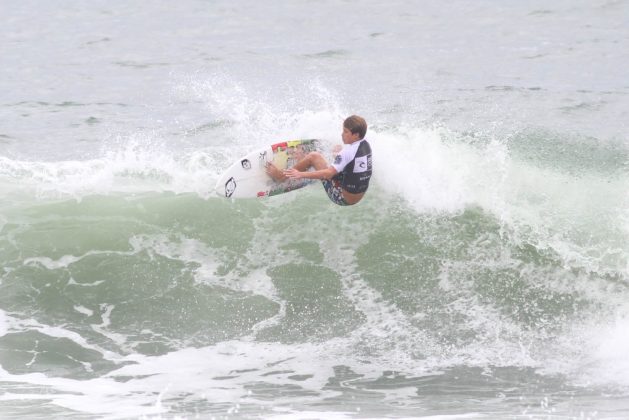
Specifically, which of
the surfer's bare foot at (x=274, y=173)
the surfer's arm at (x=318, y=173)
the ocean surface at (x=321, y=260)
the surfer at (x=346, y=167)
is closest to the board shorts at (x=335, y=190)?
the surfer at (x=346, y=167)

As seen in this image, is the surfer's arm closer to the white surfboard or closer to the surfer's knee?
the surfer's knee

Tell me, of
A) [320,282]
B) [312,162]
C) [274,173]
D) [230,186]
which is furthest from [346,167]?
[320,282]

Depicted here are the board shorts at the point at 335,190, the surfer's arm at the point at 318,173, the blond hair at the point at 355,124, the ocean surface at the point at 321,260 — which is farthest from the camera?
the board shorts at the point at 335,190

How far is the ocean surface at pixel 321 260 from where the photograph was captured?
8.71 m

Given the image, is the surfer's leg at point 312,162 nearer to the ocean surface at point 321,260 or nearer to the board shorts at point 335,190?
the board shorts at point 335,190

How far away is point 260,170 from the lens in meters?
10.6

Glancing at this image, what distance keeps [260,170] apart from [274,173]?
0.55 feet

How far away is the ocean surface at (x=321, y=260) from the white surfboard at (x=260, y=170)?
421mm

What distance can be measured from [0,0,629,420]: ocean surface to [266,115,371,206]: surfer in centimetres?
89

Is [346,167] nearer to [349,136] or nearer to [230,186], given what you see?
[349,136]

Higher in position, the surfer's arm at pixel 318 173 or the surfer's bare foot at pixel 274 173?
the surfer's bare foot at pixel 274 173

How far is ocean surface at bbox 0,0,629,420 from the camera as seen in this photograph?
343 inches

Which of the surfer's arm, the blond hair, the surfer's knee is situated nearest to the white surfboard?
the surfer's knee

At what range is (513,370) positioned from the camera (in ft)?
29.8
